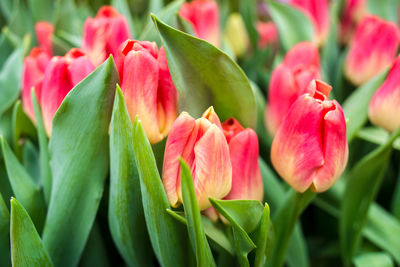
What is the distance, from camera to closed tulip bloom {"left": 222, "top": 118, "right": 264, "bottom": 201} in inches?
14.7

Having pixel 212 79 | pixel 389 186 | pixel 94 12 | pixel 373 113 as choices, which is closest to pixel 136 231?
pixel 212 79

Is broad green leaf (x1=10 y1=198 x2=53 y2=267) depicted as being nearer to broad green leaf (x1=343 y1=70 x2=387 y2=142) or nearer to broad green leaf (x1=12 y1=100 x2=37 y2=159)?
broad green leaf (x1=12 y1=100 x2=37 y2=159)

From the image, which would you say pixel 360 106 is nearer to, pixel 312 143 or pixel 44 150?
pixel 312 143

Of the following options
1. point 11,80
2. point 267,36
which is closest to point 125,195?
point 11,80

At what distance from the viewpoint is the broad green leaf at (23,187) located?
0.42 m


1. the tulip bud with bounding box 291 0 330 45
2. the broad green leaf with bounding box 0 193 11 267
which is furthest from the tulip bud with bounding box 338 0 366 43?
the broad green leaf with bounding box 0 193 11 267

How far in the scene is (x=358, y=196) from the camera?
520 mm

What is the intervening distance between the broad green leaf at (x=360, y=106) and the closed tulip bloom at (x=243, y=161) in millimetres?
153

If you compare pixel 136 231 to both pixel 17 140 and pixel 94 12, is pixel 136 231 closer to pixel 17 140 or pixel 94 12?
pixel 17 140

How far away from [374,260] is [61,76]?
16.7 inches

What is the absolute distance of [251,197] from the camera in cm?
40

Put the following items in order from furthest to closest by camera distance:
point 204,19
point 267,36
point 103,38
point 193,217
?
point 267,36
point 204,19
point 103,38
point 193,217

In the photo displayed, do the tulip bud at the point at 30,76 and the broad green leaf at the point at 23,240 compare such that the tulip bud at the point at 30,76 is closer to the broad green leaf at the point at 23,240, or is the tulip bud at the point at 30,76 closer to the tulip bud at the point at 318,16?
the broad green leaf at the point at 23,240

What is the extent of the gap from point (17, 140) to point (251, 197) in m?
0.28
